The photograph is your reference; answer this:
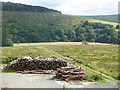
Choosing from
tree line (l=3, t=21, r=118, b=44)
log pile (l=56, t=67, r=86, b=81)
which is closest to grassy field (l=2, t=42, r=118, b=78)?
log pile (l=56, t=67, r=86, b=81)

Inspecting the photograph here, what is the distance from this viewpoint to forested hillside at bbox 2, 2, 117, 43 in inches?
4936

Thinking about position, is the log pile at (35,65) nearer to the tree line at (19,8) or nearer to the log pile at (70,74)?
the log pile at (70,74)

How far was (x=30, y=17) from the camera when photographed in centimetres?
16062

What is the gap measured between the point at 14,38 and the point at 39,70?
348 ft

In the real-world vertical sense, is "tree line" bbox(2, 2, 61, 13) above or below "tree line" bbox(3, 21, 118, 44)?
above

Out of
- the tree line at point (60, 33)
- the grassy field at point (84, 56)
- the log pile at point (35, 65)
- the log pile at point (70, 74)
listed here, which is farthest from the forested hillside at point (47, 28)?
the log pile at point (70, 74)

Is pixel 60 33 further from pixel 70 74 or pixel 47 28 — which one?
pixel 70 74

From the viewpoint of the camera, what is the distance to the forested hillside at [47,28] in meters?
125

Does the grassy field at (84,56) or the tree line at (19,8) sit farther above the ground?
the tree line at (19,8)

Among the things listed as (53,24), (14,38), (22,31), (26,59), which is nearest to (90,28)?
(53,24)

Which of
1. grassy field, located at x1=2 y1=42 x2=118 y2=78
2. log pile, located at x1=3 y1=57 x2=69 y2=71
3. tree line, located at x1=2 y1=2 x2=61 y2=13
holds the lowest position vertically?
grassy field, located at x1=2 y1=42 x2=118 y2=78

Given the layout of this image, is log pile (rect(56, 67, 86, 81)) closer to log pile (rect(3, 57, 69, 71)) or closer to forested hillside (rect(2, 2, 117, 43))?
log pile (rect(3, 57, 69, 71))

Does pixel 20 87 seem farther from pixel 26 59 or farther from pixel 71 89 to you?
pixel 26 59

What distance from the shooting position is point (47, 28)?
5664 inches
